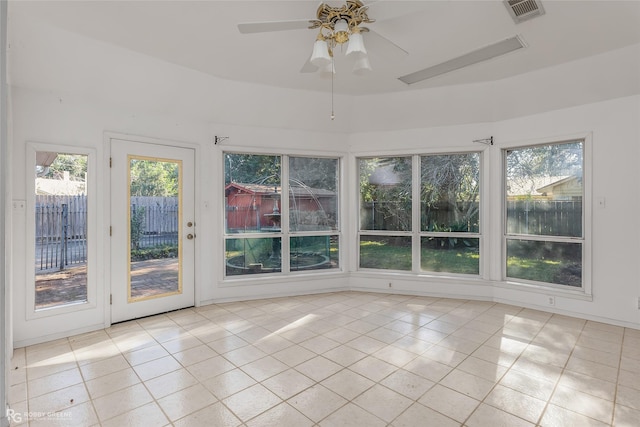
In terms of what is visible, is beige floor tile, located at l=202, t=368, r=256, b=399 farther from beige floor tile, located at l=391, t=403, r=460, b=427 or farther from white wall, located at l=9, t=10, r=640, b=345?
white wall, located at l=9, t=10, r=640, b=345

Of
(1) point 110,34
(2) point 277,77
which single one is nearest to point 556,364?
(2) point 277,77

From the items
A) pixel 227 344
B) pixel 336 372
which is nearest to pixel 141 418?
pixel 227 344

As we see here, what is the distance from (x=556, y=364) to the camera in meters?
2.71

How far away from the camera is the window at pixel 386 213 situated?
16.4 feet

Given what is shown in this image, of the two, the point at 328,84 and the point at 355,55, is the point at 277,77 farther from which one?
the point at 355,55

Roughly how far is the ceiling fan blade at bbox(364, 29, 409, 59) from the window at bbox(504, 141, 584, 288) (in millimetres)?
2502

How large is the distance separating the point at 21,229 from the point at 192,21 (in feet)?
8.19

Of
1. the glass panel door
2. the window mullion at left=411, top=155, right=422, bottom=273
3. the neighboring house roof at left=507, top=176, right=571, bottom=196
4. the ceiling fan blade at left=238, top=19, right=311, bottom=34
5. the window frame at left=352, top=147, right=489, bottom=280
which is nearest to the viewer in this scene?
the ceiling fan blade at left=238, top=19, right=311, bottom=34

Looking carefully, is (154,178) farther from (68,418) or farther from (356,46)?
(356,46)

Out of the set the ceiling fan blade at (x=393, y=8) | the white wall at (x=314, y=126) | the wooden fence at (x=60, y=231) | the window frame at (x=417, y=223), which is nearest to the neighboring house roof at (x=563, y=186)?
the white wall at (x=314, y=126)

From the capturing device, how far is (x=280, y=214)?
4906 mm

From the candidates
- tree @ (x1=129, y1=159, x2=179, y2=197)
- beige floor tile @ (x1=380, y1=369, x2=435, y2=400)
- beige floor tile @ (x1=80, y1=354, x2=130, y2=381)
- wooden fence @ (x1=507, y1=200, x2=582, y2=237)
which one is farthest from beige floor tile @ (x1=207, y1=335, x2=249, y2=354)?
wooden fence @ (x1=507, y1=200, x2=582, y2=237)

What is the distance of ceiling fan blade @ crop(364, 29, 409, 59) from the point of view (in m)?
2.57

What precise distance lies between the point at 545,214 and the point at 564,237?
1.14ft
